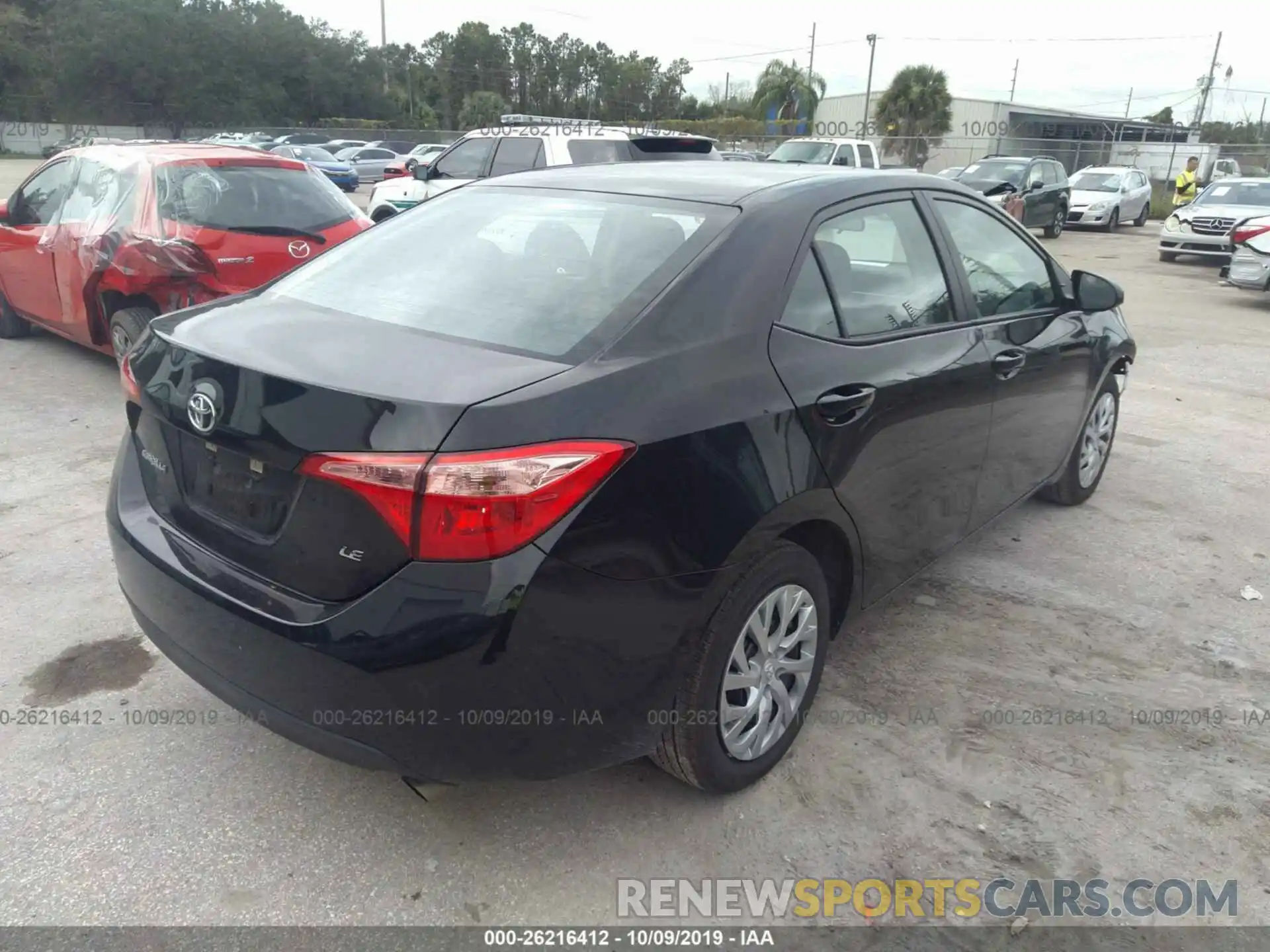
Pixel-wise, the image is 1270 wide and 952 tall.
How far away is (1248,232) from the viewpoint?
1195 centimetres

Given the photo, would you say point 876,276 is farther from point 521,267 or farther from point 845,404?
point 521,267

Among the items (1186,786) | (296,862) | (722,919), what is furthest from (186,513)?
(1186,786)

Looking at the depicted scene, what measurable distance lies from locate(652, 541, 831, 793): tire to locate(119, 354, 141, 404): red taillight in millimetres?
1655

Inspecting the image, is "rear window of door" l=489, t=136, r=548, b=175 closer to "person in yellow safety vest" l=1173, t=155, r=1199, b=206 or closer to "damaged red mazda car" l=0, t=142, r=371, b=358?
"damaged red mazda car" l=0, t=142, r=371, b=358

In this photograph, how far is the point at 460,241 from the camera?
2916mm

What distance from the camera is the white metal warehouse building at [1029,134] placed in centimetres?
3603

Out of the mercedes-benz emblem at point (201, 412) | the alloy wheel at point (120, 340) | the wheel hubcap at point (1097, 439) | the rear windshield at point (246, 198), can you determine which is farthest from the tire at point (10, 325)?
the wheel hubcap at point (1097, 439)

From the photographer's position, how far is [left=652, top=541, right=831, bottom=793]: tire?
236 cm

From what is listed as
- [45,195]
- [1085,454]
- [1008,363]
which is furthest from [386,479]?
[45,195]

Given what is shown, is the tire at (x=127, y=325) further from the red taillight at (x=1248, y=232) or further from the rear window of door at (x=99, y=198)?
the red taillight at (x=1248, y=232)

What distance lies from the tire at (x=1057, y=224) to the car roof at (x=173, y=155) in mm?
18337

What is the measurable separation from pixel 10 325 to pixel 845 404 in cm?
775

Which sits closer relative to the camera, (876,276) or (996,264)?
(876,276)

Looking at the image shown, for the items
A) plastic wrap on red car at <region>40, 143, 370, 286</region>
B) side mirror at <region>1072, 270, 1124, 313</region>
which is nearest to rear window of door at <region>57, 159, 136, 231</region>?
plastic wrap on red car at <region>40, 143, 370, 286</region>
